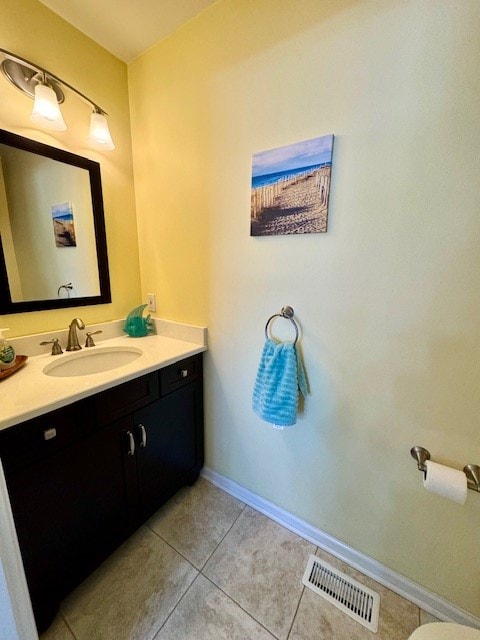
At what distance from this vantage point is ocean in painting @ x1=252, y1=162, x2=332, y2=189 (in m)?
1.00

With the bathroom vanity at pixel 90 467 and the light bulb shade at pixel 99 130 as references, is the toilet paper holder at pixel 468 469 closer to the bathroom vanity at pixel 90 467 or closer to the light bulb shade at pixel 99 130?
the bathroom vanity at pixel 90 467

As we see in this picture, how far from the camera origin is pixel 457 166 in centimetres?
79

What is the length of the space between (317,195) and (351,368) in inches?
28.1

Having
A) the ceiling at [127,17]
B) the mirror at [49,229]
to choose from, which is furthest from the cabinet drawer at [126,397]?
the ceiling at [127,17]

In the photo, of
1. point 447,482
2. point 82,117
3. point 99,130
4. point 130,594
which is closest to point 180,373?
point 130,594

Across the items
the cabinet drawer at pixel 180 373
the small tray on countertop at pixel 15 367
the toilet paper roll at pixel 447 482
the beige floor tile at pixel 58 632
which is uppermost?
the small tray on countertop at pixel 15 367

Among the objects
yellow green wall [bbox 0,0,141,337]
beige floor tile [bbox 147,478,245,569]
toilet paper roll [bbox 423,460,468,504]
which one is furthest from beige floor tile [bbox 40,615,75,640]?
toilet paper roll [bbox 423,460,468,504]

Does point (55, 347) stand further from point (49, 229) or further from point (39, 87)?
point (39, 87)

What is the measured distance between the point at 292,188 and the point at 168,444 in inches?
54.0

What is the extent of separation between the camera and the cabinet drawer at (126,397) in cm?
102

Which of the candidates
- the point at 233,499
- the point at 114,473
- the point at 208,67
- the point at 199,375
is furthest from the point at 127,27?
the point at 233,499

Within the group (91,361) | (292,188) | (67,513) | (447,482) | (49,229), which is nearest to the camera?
(447,482)

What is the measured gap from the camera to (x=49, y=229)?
4.20 ft

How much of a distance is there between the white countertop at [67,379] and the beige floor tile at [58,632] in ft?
2.82
